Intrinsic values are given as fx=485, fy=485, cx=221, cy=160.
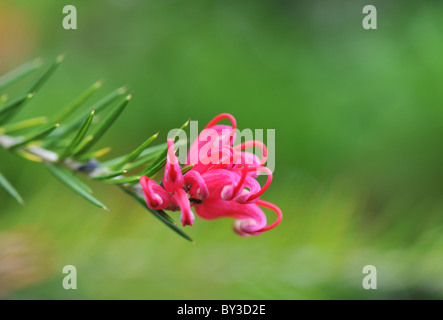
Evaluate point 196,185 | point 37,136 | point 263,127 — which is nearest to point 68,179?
point 37,136

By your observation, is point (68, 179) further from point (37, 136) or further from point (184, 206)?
point (184, 206)

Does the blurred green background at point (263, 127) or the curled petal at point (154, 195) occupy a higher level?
the blurred green background at point (263, 127)

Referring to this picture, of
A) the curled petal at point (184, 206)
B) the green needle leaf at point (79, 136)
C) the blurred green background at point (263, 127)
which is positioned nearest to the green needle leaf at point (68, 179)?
the green needle leaf at point (79, 136)

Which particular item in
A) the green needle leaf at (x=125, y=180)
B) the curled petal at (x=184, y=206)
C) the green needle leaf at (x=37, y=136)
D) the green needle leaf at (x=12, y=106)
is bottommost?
the curled petal at (x=184, y=206)

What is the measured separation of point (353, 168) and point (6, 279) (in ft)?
2.24

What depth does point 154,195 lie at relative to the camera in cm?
40

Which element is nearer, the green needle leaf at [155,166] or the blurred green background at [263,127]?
the green needle leaf at [155,166]

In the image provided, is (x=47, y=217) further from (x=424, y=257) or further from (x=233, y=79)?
(x=424, y=257)

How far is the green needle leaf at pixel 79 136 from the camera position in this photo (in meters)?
0.44

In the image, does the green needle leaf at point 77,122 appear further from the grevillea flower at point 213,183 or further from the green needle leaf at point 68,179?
the grevillea flower at point 213,183

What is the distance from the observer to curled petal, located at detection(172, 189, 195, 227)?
390 millimetres

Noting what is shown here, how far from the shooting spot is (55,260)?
704 millimetres

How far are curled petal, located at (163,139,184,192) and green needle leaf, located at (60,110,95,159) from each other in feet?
0.30

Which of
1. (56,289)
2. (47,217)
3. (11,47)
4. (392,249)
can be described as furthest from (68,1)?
(392,249)
